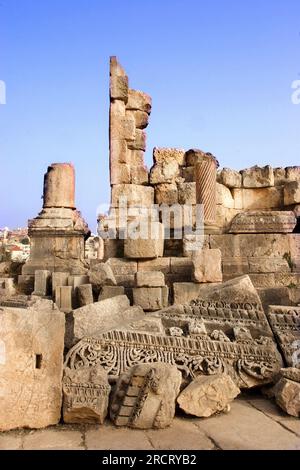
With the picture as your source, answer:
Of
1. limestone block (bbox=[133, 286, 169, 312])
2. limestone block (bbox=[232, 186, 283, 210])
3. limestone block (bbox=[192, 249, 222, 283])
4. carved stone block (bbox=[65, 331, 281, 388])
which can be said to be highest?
limestone block (bbox=[232, 186, 283, 210])

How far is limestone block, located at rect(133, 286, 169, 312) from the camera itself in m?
5.96

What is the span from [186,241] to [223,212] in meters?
2.78

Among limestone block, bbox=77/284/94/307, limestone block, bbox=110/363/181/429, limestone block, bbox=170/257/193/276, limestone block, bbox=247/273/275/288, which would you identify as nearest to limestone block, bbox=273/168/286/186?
limestone block, bbox=247/273/275/288

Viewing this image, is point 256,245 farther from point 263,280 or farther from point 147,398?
point 147,398

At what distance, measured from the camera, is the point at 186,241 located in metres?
7.45

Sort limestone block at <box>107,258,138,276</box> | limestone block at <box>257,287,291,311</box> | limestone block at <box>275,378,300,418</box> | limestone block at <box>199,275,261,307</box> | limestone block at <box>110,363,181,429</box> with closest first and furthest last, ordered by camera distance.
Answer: limestone block at <box>110,363,181,429</box> → limestone block at <box>275,378,300,418</box> → limestone block at <box>199,275,261,307</box> → limestone block at <box>257,287,291,311</box> → limestone block at <box>107,258,138,276</box>

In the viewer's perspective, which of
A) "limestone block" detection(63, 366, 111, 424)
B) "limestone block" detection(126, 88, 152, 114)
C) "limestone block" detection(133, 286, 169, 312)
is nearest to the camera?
"limestone block" detection(63, 366, 111, 424)

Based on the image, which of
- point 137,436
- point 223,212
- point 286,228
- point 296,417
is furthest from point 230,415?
point 223,212

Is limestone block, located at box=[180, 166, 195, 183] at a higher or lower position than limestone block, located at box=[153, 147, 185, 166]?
lower

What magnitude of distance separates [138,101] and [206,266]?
21.3 ft

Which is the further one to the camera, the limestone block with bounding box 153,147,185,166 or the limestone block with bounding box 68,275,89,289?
the limestone block with bounding box 153,147,185,166

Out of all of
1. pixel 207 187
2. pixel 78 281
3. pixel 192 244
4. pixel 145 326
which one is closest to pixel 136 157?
pixel 207 187

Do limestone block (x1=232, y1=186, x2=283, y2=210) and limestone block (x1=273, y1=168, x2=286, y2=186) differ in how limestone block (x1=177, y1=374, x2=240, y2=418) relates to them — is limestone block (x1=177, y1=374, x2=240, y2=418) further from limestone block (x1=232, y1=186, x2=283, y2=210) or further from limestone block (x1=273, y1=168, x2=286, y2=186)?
limestone block (x1=273, y1=168, x2=286, y2=186)

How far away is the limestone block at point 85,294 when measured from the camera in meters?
6.19
